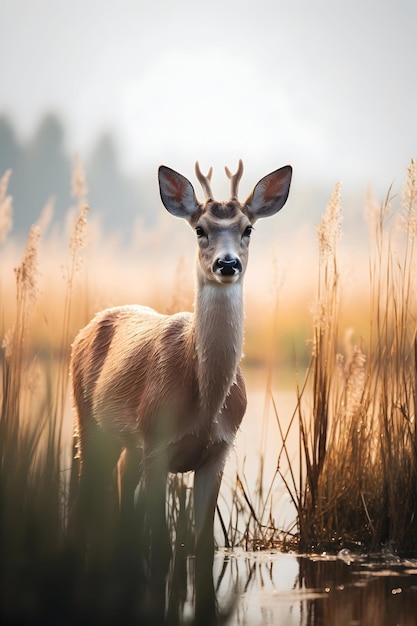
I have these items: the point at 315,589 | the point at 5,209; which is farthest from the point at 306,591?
the point at 5,209

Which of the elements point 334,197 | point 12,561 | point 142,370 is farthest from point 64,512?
point 334,197

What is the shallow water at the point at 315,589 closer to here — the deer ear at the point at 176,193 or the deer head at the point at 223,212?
the deer head at the point at 223,212

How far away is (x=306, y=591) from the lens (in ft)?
13.4

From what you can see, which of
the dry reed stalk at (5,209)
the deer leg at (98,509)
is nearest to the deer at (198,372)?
the deer leg at (98,509)

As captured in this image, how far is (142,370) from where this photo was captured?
477 cm

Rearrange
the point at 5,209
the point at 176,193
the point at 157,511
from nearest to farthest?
the point at 157,511, the point at 176,193, the point at 5,209

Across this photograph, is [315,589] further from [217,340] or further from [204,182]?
[204,182]

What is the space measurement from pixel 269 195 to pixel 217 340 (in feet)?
2.53

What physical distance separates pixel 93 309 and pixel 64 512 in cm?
224

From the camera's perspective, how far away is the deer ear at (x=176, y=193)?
4.58 m

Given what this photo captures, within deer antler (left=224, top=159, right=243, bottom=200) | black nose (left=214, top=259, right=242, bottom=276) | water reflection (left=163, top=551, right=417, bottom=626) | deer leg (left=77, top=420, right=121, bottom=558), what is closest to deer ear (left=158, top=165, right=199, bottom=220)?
deer antler (left=224, top=159, right=243, bottom=200)

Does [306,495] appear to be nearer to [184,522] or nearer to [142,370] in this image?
[184,522]

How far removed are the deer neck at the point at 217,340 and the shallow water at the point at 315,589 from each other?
71 centimetres

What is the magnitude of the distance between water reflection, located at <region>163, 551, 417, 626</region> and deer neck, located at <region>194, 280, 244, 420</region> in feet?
2.28
